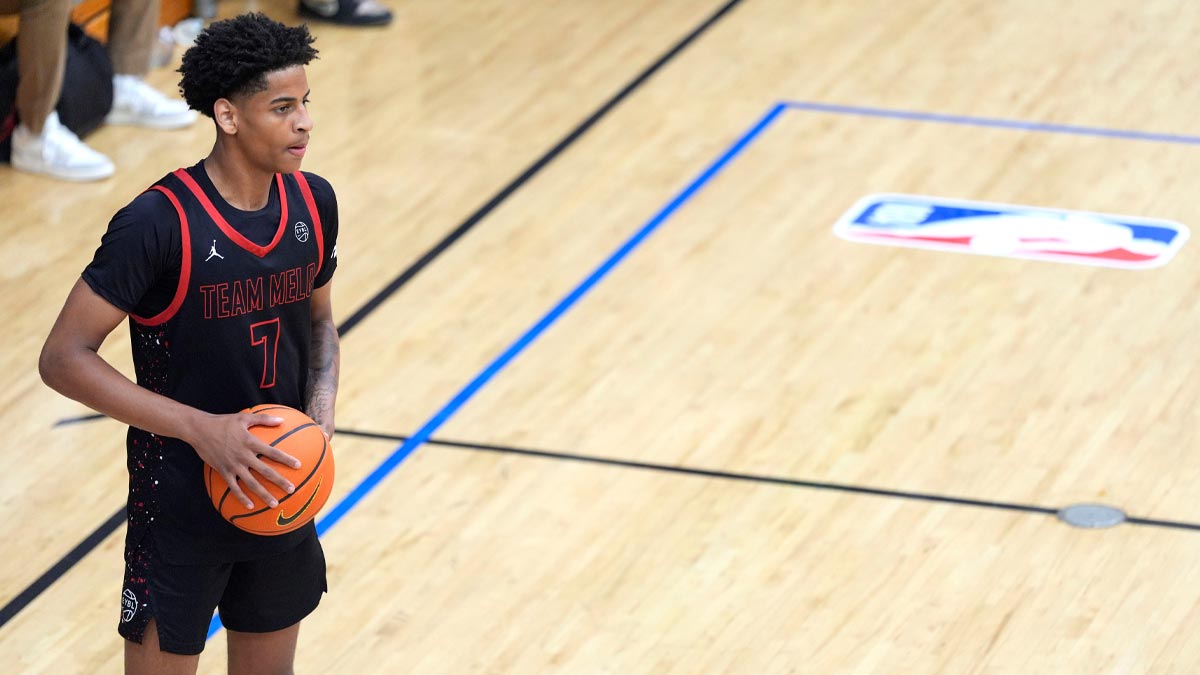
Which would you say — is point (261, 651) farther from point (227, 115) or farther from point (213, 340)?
point (227, 115)

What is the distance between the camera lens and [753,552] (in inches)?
174

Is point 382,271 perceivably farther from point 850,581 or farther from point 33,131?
point 850,581

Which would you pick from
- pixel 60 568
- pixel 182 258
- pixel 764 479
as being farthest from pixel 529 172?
pixel 182 258

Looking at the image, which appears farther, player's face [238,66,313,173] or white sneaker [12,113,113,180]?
white sneaker [12,113,113,180]

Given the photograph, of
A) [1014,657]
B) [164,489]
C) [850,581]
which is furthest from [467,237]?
[164,489]

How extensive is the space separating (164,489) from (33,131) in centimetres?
419

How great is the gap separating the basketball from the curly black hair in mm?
534

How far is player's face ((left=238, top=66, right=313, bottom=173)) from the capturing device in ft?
9.44

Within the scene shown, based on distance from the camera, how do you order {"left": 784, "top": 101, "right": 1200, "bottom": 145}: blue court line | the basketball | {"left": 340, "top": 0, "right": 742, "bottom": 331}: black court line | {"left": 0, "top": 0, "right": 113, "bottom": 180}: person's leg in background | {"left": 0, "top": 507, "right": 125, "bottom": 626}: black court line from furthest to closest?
{"left": 784, "top": 101, "right": 1200, "bottom": 145}: blue court line < {"left": 0, "top": 0, "right": 113, "bottom": 180}: person's leg in background < {"left": 340, "top": 0, "right": 742, "bottom": 331}: black court line < {"left": 0, "top": 507, "right": 125, "bottom": 626}: black court line < the basketball

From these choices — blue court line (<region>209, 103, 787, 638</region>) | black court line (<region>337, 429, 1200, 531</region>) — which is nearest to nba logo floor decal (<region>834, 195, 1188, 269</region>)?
blue court line (<region>209, 103, 787, 638</region>)

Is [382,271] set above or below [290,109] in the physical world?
below

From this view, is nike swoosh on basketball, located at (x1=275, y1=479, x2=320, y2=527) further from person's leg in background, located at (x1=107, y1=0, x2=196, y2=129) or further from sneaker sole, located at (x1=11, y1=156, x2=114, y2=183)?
person's leg in background, located at (x1=107, y1=0, x2=196, y2=129)

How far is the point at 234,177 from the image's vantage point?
9.64 ft

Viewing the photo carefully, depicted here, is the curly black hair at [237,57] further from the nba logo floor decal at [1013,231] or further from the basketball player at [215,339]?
the nba logo floor decal at [1013,231]
